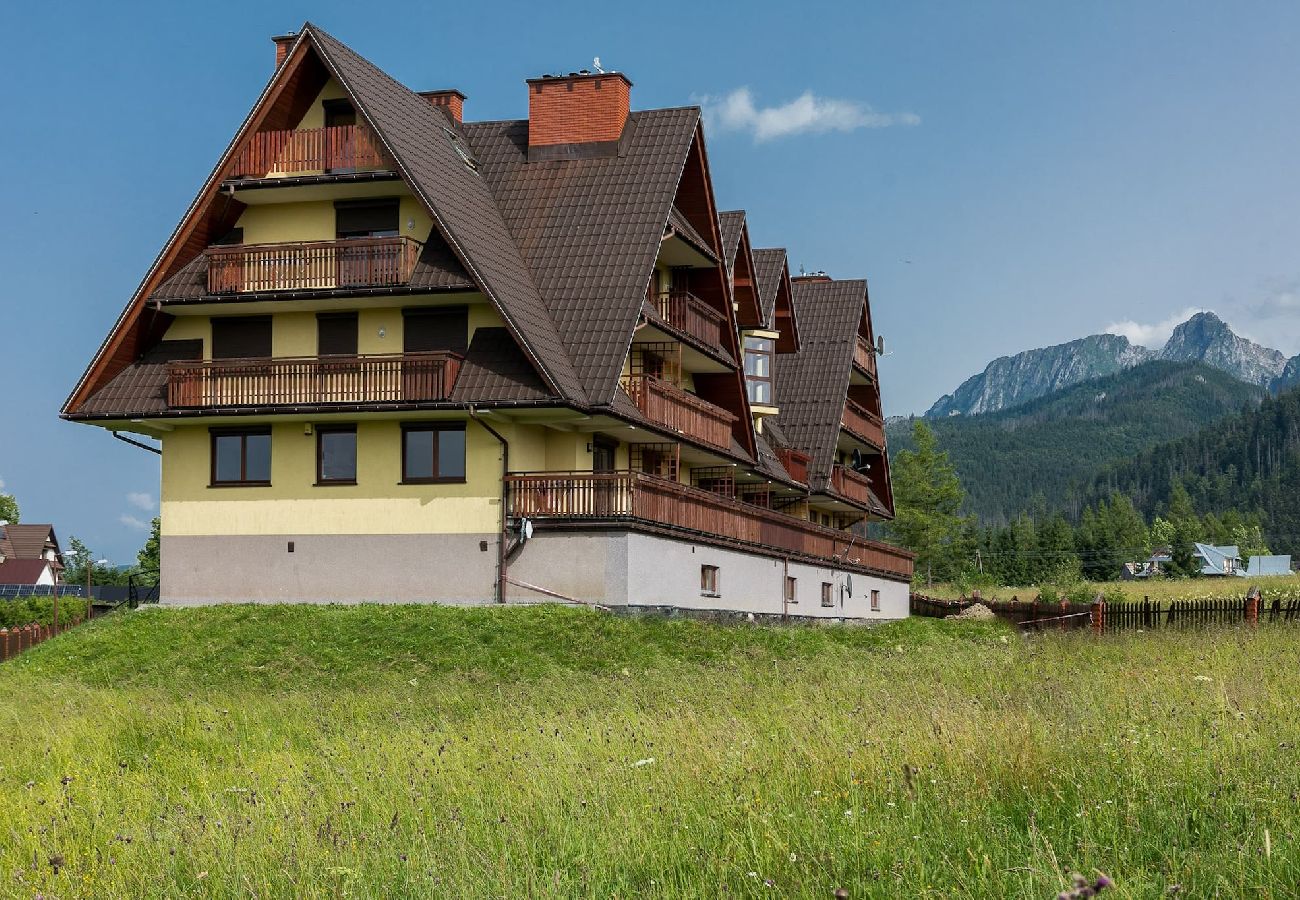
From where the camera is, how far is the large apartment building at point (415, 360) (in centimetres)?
3055

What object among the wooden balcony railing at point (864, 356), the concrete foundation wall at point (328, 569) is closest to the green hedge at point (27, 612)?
the concrete foundation wall at point (328, 569)

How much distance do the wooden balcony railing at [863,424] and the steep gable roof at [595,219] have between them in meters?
15.8

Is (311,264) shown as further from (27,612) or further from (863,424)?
(863,424)

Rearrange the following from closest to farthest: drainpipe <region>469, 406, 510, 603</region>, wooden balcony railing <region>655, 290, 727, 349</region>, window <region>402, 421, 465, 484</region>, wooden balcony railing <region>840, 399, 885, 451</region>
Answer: drainpipe <region>469, 406, 510, 603</region> → window <region>402, 421, 465, 484</region> → wooden balcony railing <region>655, 290, 727, 349</region> → wooden balcony railing <region>840, 399, 885, 451</region>

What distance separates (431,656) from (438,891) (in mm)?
17306

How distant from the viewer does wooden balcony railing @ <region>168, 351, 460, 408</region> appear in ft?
100

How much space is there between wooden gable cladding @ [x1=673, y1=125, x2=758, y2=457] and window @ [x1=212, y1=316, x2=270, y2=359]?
10.0m

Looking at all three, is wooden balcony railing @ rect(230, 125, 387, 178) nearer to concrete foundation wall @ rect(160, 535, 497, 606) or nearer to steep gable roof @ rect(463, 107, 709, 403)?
steep gable roof @ rect(463, 107, 709, 403)

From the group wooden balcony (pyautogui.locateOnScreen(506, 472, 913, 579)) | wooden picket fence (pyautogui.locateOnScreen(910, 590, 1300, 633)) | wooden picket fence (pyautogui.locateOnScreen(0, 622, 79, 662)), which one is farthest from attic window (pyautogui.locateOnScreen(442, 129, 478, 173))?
wooden picket fence (pyautogui.locateOnScreen(910, 590, 1300, 633))

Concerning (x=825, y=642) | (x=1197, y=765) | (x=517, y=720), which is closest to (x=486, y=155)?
(x=825, y=642)

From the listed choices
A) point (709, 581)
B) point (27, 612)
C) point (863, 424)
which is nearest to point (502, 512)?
point (709, 581)

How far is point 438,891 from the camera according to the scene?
31.5 feet

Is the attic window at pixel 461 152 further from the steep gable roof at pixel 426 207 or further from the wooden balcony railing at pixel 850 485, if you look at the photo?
the wooden balcony railing at pixel 850 485

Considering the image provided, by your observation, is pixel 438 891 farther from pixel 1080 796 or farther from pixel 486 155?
pixel 486 155
